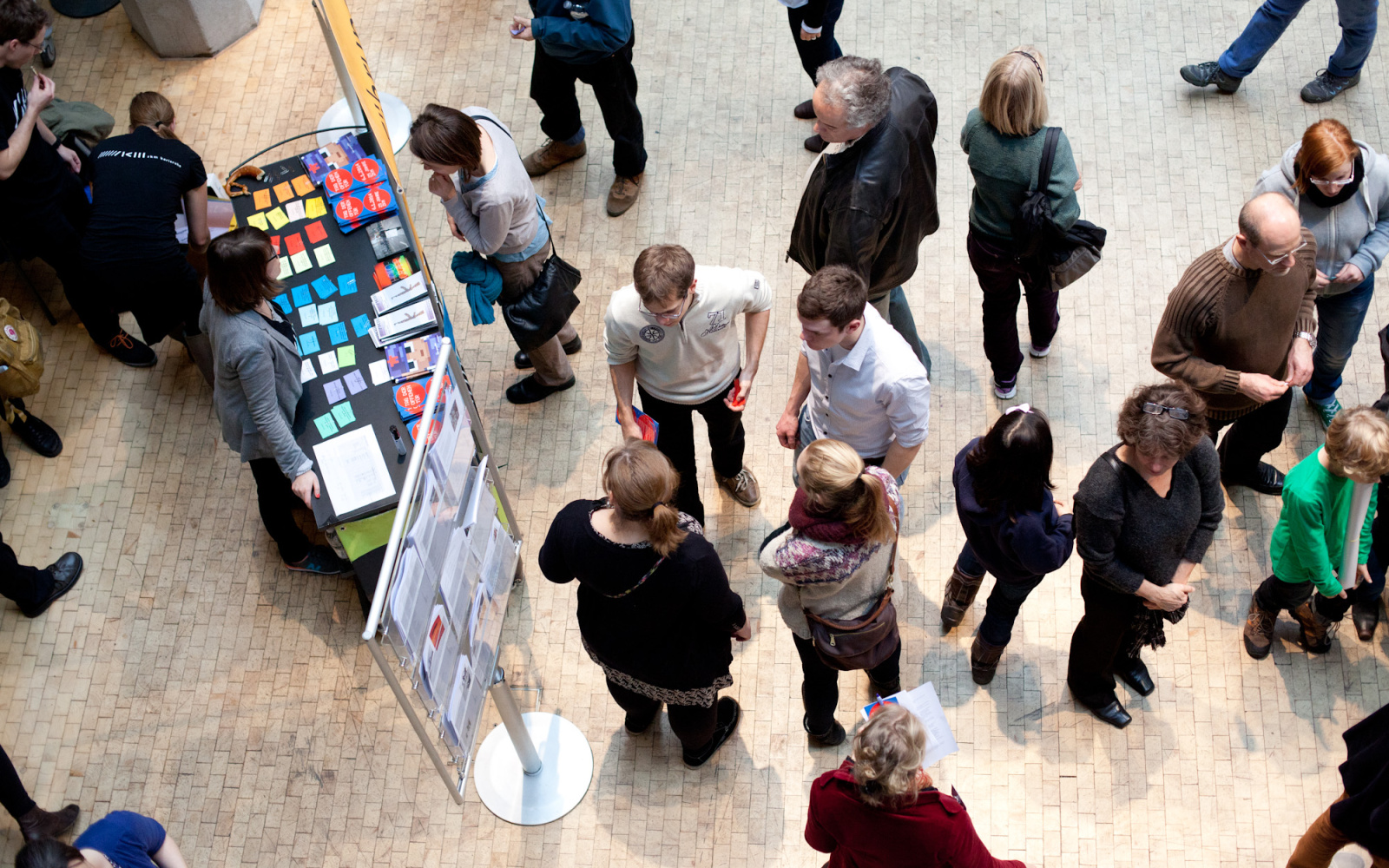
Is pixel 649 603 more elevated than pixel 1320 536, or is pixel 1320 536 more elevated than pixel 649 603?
pixel 649 603

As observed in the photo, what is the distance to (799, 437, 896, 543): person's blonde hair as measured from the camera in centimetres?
333

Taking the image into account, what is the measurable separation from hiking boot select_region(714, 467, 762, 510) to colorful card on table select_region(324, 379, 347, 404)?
172cm

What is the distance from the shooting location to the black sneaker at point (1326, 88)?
6.41 meters

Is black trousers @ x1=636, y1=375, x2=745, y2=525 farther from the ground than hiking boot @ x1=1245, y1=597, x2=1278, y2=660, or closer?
farther from the ground

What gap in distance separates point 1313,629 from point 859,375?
226 cm

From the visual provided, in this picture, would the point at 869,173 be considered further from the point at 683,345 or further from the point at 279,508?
the point at 279,508

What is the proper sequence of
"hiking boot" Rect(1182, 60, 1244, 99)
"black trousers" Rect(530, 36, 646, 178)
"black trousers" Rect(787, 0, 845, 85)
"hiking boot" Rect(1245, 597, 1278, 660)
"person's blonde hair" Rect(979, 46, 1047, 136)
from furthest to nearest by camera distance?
"hiking boot" Rect(1182, 60, 1244, 99), "black trousers" Rect(787, 0, 845, 85), "black trousers" Rect(530, 36, 646, 178), "hiking boot" Rect(1245, 597, 1278, 660), "person's blonde hair" Rect(979, 46, 1047, 136)

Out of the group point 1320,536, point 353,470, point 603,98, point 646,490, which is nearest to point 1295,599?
point 1320,536

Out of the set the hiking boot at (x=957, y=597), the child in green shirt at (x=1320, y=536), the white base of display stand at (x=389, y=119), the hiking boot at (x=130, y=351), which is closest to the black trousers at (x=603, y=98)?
the white base of display stand at (x=389, y=119)

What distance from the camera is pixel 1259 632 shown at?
4648mm

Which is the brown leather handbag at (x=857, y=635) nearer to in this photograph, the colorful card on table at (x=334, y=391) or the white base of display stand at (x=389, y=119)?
the colorful card on table at (x=334, y=391)

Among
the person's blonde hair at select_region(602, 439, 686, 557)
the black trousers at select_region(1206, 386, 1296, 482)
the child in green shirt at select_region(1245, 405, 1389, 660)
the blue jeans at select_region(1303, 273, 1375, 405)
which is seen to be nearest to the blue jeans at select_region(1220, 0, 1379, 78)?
the blue jeans at select_region(1303, 273, 1375, 405)

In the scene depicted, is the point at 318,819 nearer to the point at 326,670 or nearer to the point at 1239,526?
the point at 326,670

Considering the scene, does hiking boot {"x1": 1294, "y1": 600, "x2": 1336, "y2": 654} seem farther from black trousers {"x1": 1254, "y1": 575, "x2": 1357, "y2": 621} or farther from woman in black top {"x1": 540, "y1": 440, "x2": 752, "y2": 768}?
woman in black top {"x1": 540, "y1": 440, "x2": 752, "y2": 768}
